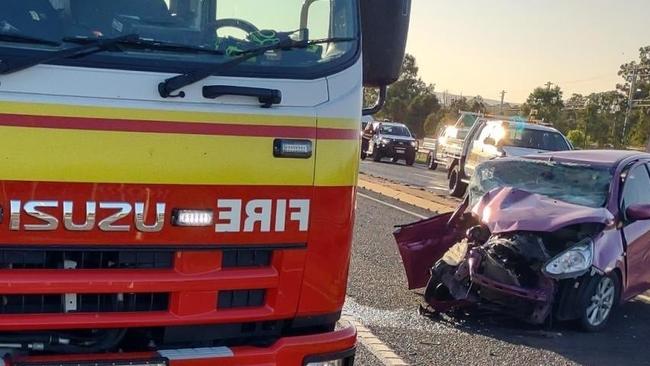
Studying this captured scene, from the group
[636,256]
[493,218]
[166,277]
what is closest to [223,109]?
[166,277]

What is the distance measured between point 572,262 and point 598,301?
0.53 meters

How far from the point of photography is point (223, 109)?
3031mm

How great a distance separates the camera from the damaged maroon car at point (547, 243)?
21.8ft

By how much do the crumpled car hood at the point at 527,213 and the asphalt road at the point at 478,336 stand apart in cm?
86

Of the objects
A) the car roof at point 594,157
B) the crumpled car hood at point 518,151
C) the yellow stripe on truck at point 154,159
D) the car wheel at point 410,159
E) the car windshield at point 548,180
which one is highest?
the yellow stripe on truck at point 154,159

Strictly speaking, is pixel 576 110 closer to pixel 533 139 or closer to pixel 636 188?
pixel 533 139

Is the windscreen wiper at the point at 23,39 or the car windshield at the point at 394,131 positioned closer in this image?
the windscreen wiper at the point at 23,39

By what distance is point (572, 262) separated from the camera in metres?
6.63

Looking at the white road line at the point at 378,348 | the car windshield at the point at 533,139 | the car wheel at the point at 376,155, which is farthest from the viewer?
the car wheel at the point at 376,155

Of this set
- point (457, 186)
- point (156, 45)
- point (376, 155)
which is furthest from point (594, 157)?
point (376, 155)

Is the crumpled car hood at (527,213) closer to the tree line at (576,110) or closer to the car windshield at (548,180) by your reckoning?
the car windshield at (548,180)

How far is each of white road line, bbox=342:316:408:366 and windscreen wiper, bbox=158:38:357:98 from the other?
2905 mm

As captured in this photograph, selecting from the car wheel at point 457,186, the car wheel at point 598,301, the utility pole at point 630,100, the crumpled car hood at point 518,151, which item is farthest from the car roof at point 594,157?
the utility pole at point 630,100

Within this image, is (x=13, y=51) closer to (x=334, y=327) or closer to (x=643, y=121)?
(x=334, y=327)
